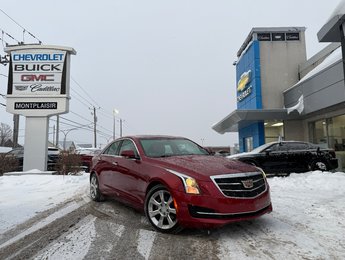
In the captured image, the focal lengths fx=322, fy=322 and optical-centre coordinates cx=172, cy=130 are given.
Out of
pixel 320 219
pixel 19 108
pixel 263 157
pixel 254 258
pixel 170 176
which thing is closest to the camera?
pixel 254 258

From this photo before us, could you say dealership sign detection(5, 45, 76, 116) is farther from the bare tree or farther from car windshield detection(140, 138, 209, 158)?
the bare tree

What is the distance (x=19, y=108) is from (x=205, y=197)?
1331cm

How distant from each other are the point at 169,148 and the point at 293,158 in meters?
9.09

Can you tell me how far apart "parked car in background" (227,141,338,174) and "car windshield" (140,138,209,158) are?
7.74 meters

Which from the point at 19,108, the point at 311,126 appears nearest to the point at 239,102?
the point at 311,126

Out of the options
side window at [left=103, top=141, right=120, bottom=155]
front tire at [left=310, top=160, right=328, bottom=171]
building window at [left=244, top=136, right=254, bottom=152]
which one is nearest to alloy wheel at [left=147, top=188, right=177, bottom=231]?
side window at [left=103, top=141, right=120, bottom=155]

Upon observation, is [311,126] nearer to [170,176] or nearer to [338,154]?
[338,154]

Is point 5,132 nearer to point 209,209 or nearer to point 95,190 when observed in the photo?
point 95,190

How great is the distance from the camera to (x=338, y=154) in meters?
16.1

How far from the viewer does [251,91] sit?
23.4 meters

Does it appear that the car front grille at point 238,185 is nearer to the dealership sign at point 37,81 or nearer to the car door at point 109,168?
the car door at point 109,168

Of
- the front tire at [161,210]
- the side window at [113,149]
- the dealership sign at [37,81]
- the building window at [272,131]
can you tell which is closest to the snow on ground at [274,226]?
the front tire at [161,210]

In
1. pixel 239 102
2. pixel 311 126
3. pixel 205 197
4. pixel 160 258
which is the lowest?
pixel 160 258

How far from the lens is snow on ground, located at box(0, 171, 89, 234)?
635 cm
